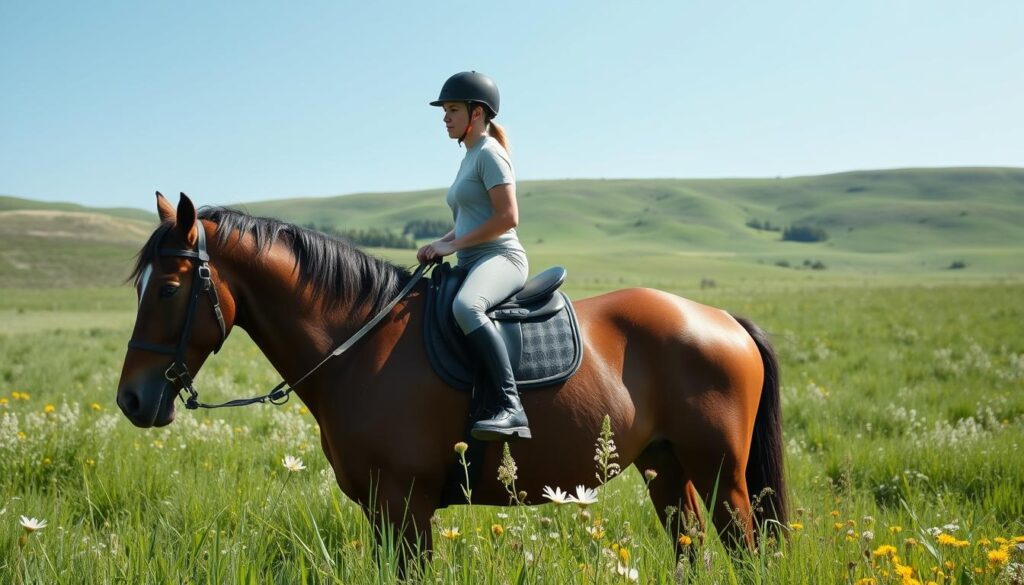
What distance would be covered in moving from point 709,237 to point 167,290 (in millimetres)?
160967

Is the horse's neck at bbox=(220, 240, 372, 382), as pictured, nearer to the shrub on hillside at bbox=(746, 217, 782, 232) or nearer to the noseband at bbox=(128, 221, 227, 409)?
the noseband at bbox=(128, 221, 227, 409)

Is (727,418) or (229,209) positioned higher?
(229,209)

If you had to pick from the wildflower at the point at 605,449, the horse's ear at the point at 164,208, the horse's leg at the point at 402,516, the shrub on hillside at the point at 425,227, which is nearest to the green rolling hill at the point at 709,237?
the shrub on hillside at the point at 425,227

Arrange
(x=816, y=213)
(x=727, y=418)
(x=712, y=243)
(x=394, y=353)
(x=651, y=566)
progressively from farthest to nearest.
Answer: (x=816, y=213)
(x=712, y=243)
(x=727, y=418)
(x=394, y=353)
(x=651, y=566)

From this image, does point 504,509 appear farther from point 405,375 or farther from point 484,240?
point 484,240

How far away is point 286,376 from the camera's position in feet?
13.4

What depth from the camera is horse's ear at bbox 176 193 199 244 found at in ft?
11.9

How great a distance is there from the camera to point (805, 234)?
522 feet

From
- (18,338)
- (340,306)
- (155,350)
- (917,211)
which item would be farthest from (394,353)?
(917,211)

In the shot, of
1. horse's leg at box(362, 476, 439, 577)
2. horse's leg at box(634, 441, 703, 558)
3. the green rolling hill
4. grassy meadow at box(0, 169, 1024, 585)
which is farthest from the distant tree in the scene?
horse's leg at box(362, 476, 439, 577)

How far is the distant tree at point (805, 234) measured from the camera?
158 metres

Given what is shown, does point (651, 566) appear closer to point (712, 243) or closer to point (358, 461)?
point (358, 461)

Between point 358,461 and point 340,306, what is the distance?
89 centimetres

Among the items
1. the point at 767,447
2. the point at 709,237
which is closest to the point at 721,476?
the point at 767,447
